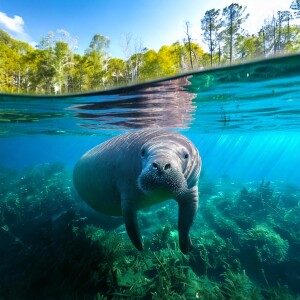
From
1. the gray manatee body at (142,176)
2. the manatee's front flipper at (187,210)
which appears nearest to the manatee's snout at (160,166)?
the gray manatee body at (142,176)

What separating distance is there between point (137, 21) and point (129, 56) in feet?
4.21

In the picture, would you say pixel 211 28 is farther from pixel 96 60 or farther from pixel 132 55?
pixel 96 60

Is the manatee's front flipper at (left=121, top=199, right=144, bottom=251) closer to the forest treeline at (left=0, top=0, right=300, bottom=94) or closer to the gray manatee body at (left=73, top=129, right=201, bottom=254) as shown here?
the gray manatee body at (left=73, top=129, right=201, bottom=254)

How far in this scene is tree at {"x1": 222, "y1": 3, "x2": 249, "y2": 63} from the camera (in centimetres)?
553

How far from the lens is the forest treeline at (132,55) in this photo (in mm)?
5730

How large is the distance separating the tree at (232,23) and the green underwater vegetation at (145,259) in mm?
5513

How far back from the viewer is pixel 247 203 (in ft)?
42.1

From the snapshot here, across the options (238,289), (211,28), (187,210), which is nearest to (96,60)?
(211,28)

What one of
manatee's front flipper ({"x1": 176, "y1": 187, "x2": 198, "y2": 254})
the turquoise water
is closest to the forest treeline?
the turquoise water

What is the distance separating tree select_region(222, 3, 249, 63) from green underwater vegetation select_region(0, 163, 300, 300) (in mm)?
5513

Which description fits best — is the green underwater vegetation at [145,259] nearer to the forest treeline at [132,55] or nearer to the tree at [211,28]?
the forest treeline at [132,55]

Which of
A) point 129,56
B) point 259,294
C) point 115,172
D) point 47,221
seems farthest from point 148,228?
point 129,56

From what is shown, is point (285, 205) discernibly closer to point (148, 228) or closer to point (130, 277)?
point (148, 228)

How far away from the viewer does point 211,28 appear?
6016mm
